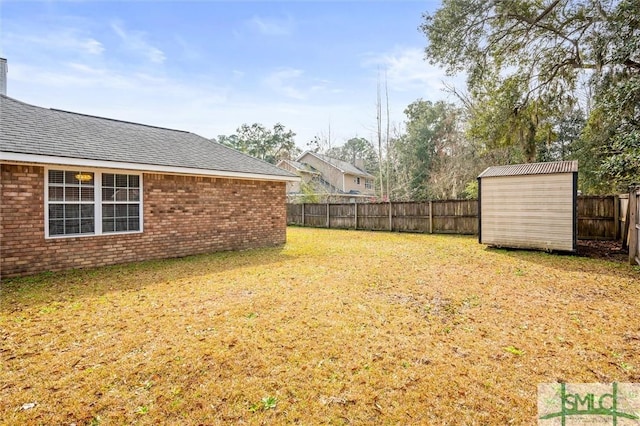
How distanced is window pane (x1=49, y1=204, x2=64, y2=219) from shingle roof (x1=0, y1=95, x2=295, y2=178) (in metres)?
1.12

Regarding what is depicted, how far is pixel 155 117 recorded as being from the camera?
1955 cm

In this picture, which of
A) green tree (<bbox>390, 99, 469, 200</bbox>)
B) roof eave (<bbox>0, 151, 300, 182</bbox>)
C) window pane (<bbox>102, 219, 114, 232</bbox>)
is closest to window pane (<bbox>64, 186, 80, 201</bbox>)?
roof eave (<bbox>0, 151, 300, 182</bbox>)

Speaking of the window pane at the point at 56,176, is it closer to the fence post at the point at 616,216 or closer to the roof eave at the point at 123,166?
the roof eave at the point at 123,166

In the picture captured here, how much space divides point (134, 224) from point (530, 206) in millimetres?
10926

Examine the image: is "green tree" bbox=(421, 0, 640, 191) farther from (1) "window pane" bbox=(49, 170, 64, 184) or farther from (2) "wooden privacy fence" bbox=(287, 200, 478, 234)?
(1) "window pane" bbox=(49, 170, 64, 184)

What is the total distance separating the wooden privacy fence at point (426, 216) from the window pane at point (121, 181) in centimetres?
1181

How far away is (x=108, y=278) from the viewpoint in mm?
6289

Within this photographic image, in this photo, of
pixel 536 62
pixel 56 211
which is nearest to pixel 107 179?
pixel 56 211

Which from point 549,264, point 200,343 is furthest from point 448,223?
point 200,343

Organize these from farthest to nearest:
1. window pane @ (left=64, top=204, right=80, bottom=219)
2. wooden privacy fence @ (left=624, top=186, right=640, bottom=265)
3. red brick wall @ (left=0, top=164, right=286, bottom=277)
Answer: wooden privacy fence @ (left=624, top=186, right=640, bottom=265)
window pane @ (left=64, top=204, right=80, bottom=219)
red brick wall @ (left=0, top=164, right=286, bottom=277)

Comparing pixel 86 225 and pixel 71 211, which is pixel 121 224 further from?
pixel 71 211

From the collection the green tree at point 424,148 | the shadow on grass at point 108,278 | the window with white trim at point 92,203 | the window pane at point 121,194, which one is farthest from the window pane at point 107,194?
the green tree at point 424,148

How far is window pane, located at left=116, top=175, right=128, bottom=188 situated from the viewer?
25.0ft

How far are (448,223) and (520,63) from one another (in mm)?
7023
